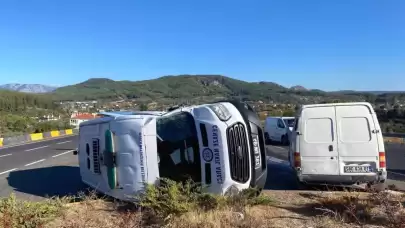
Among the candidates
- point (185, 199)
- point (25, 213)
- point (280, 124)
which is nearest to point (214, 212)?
point (185, 199)

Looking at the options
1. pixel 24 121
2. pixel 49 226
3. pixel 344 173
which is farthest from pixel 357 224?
pixel 24 121

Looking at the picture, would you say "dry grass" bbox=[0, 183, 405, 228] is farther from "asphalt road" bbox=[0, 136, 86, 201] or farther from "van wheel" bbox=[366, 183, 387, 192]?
"asphalt road" bbox=[0, 136, 86, 201]

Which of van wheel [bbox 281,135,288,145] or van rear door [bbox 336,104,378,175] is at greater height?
van rear door [bbox 336,104,378,175]

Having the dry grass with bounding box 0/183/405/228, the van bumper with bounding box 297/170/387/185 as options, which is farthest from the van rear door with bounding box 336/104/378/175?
the dry grass with bounding box 0/183/405/228

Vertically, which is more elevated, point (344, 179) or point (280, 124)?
point (280, 124)

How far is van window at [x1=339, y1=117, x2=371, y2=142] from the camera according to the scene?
26.9 feet

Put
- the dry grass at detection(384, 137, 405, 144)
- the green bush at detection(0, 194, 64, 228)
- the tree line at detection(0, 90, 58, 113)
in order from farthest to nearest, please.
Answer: the tree line at detection(0, 90, 58, 113) → the dry grass at detection(384, 137, 405, 144) → the green bush at detection(0, 194, 64, 228)

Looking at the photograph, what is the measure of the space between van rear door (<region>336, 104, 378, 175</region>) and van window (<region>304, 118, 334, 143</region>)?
7.2 inches

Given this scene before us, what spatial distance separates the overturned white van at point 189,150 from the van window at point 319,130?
6.55 feet

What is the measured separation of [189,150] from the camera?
6.66 metres

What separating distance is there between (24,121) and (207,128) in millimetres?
57367

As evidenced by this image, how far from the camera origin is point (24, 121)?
2267 inches

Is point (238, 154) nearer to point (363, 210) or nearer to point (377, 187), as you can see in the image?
point (363, 210)

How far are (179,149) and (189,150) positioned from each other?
19cm
